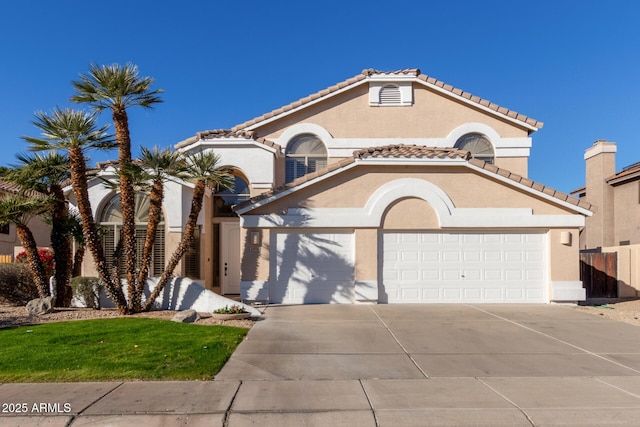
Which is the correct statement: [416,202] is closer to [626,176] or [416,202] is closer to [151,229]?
[151,229]

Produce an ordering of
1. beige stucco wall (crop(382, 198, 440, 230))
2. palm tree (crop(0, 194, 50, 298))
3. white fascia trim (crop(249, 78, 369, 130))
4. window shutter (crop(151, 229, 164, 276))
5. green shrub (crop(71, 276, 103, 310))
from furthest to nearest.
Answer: white fascia trim (crop(249, 78, 369, 130)) → window shutter (crop(151, 229, 164, 276)) → beige stucco wall (crop(382, 198, 440, 230)) → green shrub (crop(71, 276, 103, 310)) → palm tree (crop(0, 194, 50, 298))

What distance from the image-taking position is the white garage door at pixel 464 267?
565 inches

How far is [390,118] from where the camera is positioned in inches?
707

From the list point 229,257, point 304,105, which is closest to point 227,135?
point 304,105

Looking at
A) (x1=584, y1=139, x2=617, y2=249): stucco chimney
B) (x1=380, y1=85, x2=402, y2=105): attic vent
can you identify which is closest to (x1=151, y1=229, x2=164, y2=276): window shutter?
(x1=380, y1=85, x2=402, y2=105): attic vent

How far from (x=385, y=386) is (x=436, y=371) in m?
1.16

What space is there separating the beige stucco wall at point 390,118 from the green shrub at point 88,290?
763cm

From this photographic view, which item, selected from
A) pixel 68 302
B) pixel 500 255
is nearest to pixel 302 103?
pixel 500 255

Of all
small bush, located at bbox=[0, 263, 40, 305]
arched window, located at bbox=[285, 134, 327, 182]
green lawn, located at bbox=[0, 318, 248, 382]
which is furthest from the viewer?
arched window, located at bbox=[285, 134, 327, 182]

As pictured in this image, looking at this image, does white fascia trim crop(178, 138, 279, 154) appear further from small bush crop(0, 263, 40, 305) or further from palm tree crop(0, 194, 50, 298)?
small bush crop(0, 263, 40, 305)

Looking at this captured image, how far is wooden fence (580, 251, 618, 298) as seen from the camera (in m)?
18.3

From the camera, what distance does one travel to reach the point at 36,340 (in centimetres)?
909

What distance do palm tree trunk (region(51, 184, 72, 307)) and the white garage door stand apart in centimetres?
863

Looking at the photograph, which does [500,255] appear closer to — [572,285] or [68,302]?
[572,285]
